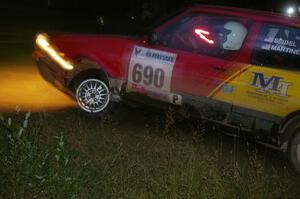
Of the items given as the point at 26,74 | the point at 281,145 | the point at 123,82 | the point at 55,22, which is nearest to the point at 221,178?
the point at 281,145

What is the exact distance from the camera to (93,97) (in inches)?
359

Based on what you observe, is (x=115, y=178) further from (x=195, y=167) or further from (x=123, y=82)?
(x=123, y=82)

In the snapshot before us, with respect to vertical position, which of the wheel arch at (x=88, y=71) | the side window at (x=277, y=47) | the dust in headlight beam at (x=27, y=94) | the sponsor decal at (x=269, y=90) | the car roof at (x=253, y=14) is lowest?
the dust in headlight beam at (x=27, y=94)

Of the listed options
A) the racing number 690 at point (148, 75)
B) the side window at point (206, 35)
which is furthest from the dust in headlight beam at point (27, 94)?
the side window at point (206, 35)

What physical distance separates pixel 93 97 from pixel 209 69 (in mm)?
1898

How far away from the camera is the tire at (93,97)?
9.05m

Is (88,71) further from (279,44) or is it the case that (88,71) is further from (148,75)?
(279,44)

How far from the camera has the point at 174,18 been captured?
855 cm

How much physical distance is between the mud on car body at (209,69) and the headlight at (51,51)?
0.06 feet

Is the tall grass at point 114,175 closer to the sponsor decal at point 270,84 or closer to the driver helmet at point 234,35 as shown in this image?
the sponsor decal at point 270,84

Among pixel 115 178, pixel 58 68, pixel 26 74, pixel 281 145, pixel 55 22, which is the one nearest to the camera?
pixel 115 178

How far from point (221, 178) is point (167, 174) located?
1.81 feet

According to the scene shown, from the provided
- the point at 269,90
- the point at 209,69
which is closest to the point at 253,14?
the point at 209,69

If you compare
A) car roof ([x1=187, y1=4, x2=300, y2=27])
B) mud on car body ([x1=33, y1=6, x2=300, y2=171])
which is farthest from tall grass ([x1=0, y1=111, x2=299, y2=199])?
car roof ([x1=187, y1=4, x2=300, y2=27])
